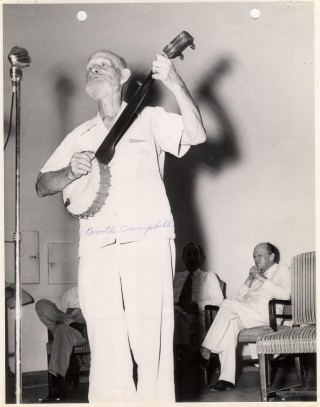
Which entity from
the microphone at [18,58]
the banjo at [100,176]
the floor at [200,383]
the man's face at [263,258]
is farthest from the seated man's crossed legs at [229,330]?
the microphone at [18,58]

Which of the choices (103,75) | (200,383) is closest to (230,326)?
(200,383)

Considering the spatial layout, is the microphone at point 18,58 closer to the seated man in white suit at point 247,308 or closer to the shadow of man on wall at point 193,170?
the seated man in white suit at point 247,308

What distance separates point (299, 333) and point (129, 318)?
3.28ft

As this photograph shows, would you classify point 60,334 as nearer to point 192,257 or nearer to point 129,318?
point 129,318

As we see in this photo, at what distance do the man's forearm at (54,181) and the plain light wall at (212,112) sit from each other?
31cm

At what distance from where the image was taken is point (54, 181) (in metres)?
3.68

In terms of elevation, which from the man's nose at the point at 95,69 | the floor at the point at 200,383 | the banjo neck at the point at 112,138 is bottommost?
the floor at the point at 200,383

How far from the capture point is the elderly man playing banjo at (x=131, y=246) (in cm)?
335

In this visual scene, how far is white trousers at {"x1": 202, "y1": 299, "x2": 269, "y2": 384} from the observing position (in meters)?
4.63

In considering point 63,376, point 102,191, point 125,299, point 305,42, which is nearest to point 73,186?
point 102,191

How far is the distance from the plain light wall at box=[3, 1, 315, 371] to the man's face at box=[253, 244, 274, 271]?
0.14 m

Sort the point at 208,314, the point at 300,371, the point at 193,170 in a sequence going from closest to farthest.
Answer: the point at 300,371 → the point at 208,314 → the point at 193,170

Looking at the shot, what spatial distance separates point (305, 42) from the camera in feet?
13.5

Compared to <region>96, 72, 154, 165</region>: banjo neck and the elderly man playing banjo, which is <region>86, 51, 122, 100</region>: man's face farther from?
<region>96, 72, 154, 165</region>: banjo neck
